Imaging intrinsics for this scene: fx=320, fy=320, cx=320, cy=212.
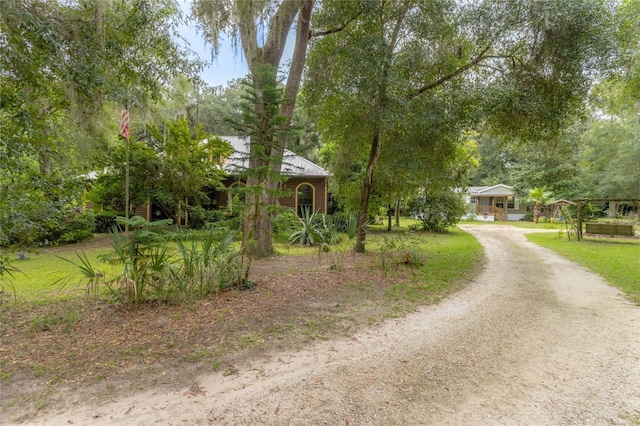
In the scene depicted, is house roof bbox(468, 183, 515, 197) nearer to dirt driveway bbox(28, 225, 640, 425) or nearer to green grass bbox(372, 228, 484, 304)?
green grass bbox(372, 228, 484, 304)

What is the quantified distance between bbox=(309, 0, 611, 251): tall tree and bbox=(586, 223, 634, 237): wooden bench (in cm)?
839

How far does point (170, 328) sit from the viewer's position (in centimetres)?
379

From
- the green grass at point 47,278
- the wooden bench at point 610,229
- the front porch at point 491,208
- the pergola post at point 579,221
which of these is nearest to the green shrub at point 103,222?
the green grass at point 47,278

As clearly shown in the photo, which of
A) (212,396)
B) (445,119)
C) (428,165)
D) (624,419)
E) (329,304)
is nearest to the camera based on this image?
(624,419)

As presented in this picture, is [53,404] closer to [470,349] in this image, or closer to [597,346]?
[470,349]

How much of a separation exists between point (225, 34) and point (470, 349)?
26.3 ft

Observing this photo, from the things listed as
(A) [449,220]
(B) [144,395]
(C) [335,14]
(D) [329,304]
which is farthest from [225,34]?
(A) [449,220]

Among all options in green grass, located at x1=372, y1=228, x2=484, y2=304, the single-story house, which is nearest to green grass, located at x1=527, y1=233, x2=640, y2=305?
green grass, located at x1=372, y1=228, x2=484, y2=304

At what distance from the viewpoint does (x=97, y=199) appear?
12906 millimetres

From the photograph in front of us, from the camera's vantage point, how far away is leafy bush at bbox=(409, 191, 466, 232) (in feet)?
52.6

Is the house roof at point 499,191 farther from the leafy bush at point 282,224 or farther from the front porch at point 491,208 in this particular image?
the leafy bush at point 282,224

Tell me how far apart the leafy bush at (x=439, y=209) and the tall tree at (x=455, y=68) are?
8296 millimetres

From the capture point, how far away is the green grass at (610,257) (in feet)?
20.6

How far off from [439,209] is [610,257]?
24.7 feet
